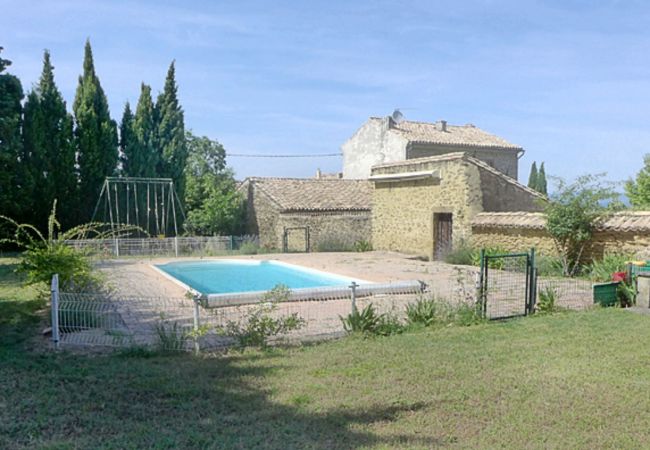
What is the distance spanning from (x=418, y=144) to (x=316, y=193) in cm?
740

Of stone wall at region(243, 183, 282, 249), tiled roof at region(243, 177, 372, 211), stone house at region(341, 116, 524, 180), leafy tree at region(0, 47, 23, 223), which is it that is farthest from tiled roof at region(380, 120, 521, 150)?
leafy tree at region(0, 47, 23, 223)

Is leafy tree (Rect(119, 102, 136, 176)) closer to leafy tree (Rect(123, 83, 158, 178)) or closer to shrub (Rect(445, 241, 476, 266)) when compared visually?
leafy tree (Rect(123, 83, 158, 178))

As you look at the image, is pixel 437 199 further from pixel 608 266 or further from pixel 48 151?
pixel 48 151

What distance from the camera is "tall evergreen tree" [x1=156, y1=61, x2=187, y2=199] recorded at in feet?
96.7

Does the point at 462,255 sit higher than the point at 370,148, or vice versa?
the point at 370,148

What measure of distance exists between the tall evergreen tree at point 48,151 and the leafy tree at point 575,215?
21.2 meters

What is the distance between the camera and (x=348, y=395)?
5.63 meters

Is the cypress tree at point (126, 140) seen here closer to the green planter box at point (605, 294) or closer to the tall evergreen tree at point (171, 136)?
the tall evergreen tree at point (171, 136)

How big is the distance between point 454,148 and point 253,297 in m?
24.6

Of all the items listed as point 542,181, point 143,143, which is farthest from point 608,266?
point 542,181

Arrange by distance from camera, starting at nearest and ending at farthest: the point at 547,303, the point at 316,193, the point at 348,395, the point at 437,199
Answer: the point at 348,395 → the point at 547,303 → the point at 437,199 → the point at 316,193

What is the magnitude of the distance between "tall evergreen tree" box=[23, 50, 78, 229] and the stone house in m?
17.2

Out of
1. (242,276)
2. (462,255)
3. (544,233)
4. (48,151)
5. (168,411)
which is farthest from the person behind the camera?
(48,151)

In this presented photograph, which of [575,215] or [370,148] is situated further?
[370,148]
